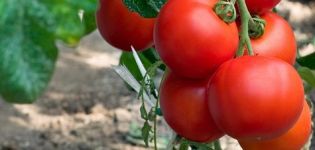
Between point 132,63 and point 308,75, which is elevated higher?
point 308,75

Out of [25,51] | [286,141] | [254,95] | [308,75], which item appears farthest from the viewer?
[308,75]

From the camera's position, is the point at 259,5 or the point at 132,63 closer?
the point at 259,5

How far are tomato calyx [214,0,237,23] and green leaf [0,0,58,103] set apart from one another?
8.5 inches

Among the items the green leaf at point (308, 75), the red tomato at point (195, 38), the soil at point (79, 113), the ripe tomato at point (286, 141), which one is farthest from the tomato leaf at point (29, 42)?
the soil at point (79, 113)

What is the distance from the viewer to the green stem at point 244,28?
790 millimetres

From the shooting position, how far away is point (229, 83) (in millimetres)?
753

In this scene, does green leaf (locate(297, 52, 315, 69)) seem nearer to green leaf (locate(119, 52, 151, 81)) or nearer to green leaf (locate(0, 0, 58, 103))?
green leaf (locate(119, 52, 151, 81))

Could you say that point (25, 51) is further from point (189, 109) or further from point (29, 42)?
point (189, 109)

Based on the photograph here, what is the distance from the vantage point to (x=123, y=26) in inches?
38.6

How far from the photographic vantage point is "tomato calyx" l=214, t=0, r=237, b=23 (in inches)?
30.8

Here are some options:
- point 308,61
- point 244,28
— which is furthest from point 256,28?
point 308,61

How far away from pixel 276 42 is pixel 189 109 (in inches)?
4.6

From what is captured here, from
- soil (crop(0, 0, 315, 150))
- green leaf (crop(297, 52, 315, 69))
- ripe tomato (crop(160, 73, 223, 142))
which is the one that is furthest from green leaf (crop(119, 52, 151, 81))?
soil (crop(0, 0, 315, 150))

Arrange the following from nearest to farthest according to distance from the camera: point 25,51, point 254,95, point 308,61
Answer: point 25,51 < point 254,95 < point 308,61
